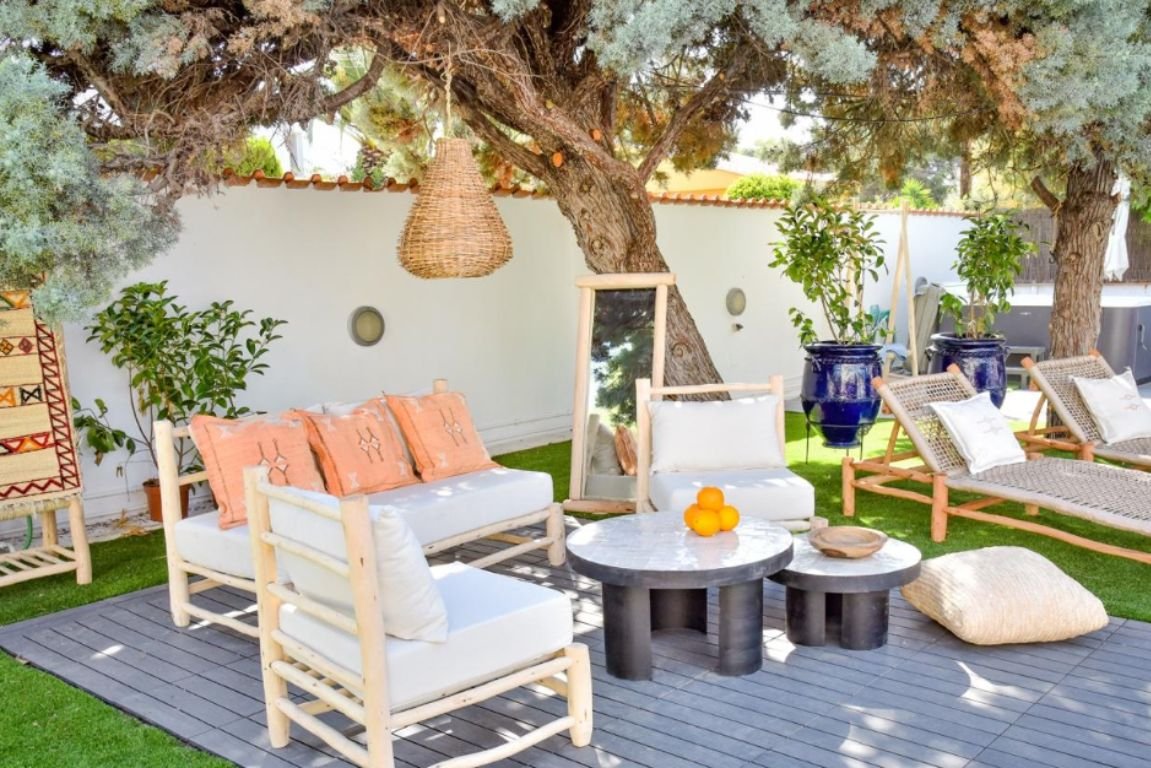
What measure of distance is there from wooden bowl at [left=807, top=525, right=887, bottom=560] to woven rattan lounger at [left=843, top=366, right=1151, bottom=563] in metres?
1.27

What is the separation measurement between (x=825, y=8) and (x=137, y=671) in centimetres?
471

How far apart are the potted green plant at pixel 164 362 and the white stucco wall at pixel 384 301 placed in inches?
5.6

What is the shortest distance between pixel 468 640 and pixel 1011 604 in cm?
222

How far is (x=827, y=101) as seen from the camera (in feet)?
28.1

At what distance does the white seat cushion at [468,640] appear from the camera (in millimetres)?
2969

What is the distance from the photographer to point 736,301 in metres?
10.7

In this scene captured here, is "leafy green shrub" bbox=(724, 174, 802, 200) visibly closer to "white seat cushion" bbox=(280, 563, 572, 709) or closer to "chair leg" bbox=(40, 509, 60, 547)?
"chair leg" bbox=(40, 509, 60, 547)

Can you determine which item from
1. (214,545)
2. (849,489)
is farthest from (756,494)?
(214,545)

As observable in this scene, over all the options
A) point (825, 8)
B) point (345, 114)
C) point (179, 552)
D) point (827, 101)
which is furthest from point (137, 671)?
point (827, 101)

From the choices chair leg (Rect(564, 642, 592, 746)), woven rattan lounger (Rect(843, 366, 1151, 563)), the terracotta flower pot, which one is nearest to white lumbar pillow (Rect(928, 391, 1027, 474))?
woven rattan lounger (Rect(843, 366, 1151, 563))

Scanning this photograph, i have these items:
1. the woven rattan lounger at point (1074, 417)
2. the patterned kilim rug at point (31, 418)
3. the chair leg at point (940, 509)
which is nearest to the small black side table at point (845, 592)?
the chair leg at point (940, 509)

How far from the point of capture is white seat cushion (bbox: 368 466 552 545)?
4.63 metres

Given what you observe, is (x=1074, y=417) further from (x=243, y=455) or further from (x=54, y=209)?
(x=54, y=209)

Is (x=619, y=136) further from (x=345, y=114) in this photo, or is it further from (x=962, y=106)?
(x=962, y=106)
